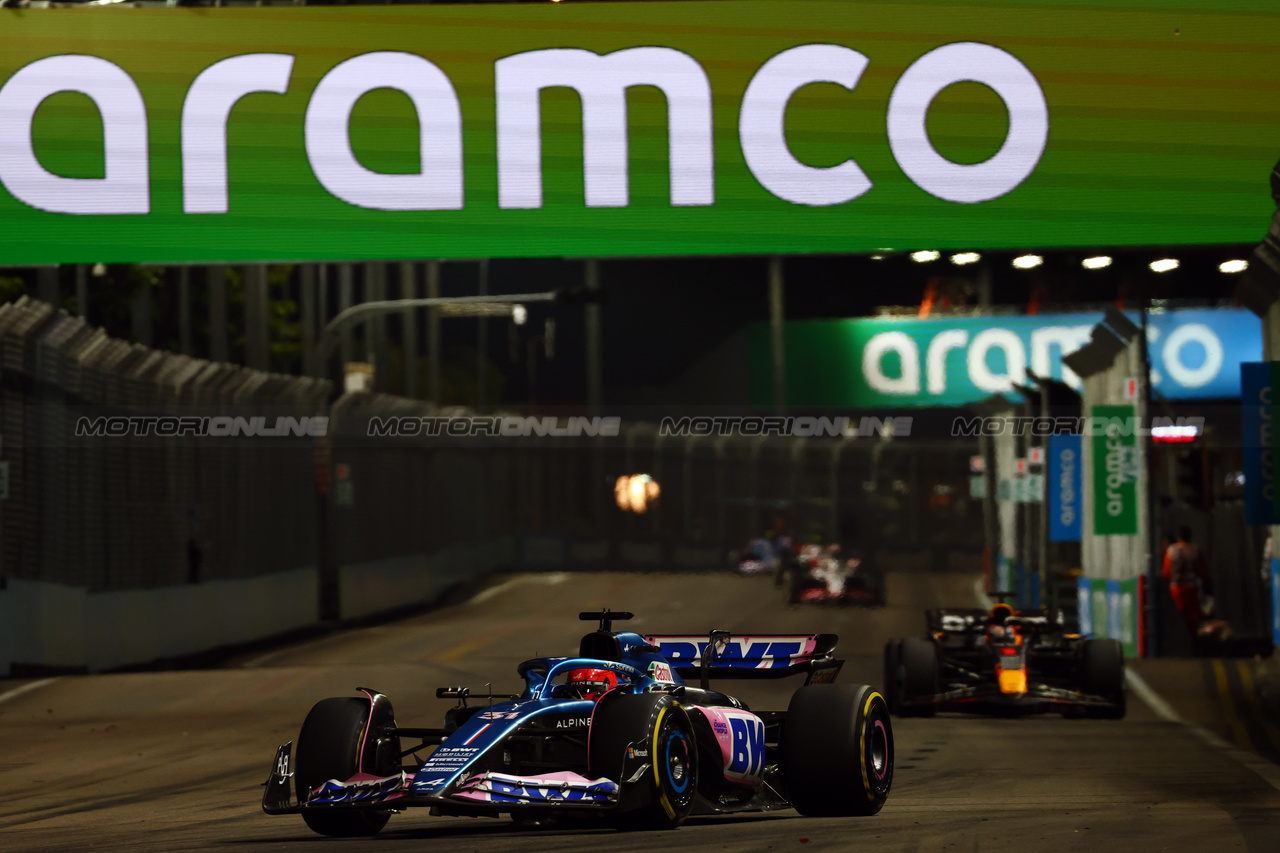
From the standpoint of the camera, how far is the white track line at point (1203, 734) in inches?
464

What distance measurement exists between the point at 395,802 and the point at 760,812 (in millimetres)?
2228

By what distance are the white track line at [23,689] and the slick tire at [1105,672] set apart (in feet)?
33.0

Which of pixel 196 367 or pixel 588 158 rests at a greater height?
pixel 588 158

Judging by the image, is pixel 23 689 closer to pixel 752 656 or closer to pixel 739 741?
pixel 752 656

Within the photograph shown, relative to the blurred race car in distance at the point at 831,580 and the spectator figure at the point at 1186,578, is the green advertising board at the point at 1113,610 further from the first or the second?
the blurred race car in distance at the point at 831,580

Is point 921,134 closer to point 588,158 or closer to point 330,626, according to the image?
point 588,158

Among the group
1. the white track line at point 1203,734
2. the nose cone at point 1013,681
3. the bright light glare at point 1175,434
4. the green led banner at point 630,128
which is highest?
the green led banner at point 630,128

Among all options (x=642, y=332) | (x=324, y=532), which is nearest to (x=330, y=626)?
(x=324, y=532)

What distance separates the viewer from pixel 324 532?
24156 mm

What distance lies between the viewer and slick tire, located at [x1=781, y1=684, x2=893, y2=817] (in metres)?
8.84

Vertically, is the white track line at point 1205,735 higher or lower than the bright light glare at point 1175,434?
lower

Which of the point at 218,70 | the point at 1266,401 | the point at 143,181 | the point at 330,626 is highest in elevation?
the point at 218,70

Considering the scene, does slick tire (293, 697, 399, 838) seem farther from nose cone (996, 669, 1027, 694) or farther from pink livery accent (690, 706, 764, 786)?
nose cone (996, 669, 1027, 694)

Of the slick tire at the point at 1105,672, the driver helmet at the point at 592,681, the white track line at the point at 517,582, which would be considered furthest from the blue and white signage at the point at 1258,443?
the driver helmet at the point at 592,681
